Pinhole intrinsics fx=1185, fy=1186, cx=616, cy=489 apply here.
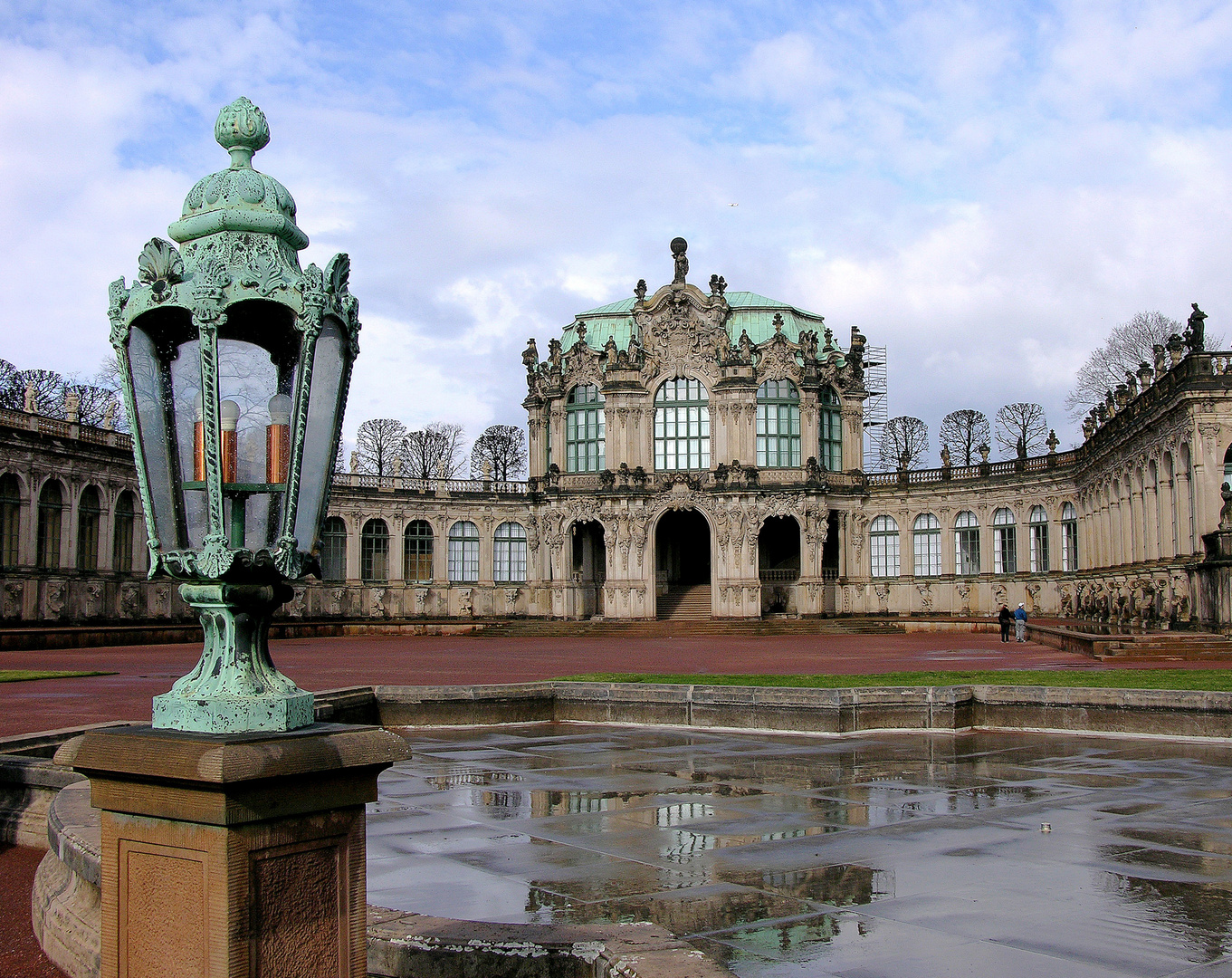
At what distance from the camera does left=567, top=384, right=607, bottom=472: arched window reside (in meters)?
66.1

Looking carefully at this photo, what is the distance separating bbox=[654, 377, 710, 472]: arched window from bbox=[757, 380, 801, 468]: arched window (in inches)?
117

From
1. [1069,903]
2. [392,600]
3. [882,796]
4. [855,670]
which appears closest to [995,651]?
[855,670]

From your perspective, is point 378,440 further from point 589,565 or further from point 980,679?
point 980,679

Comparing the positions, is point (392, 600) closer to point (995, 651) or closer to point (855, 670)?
point (995, 651)

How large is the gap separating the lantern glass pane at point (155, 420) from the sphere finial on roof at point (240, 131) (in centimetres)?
101

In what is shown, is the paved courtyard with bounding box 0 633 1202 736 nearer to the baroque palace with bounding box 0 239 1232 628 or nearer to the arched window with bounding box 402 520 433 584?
the baroque palace with bounding box 0 239 1232 628

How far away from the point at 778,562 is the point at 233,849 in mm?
65492

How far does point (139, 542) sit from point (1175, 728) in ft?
169

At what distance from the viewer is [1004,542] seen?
207 ft

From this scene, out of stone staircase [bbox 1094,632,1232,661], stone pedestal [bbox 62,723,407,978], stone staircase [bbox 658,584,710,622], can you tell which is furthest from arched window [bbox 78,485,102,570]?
stone pedestal [bbox 62,723,407,978]

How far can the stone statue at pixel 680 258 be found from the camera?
6600 cm

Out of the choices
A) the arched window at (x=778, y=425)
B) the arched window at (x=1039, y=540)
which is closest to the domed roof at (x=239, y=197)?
the arched window at (x=778, y=425)

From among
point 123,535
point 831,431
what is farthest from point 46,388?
point 831,431

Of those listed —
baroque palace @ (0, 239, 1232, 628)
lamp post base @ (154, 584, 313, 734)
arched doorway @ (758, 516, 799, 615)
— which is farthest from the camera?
arched doorway @ (758, 516, 799, 615)
